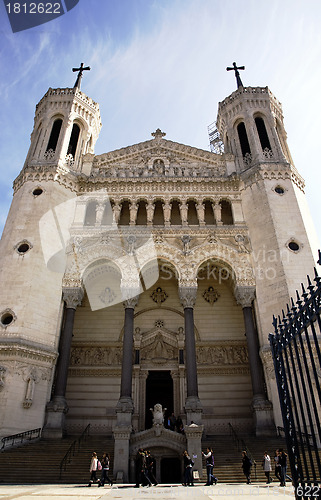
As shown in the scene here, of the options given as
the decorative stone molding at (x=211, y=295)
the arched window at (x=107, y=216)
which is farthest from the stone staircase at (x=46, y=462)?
the arched window at (x=107, y=216)

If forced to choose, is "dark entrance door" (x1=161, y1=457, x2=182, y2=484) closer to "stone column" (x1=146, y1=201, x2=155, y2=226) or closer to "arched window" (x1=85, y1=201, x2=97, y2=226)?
"stone column" (x1=146, y1=201, x2=155, y2=226)

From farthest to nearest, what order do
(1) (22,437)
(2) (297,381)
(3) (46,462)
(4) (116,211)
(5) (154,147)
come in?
(5) (154,147) → (4) (116,211) → (1) (22,437) → (3) (46,462) → (2) (297,381)

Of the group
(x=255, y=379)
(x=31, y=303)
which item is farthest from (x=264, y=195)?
(x=31, y=303)

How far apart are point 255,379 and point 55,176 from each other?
14.8 m

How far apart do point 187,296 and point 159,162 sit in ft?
33.7

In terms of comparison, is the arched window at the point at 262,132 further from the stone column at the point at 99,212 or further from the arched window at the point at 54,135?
the arched window at the point at 54,135

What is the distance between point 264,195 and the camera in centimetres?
1978

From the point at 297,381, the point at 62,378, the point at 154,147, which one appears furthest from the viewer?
the point at 154,147

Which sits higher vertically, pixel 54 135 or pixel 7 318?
pixel 54 135

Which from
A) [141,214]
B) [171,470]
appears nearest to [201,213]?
[141,214]

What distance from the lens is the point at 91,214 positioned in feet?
70.3

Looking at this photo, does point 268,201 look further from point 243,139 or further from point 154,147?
point 154,147

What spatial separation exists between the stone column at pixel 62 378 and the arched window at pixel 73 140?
1010cm

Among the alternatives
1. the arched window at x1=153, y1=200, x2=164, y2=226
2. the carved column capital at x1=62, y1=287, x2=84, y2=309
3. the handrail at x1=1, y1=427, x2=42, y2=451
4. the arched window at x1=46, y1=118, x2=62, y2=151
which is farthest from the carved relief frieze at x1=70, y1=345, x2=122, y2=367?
the arched window at x1=46, y1=118, x2=62, y2=151
